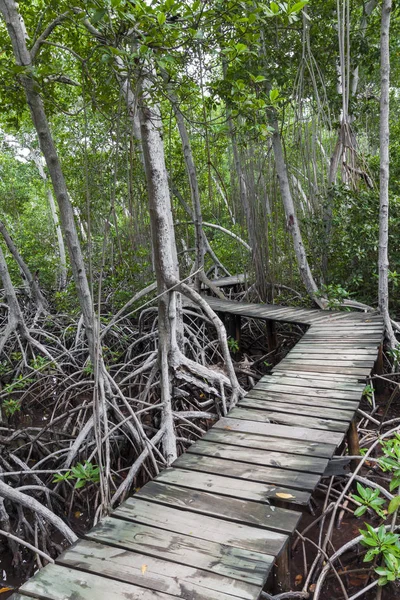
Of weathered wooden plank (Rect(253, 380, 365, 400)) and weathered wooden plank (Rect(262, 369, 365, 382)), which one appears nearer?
weathered wooden plank (Rect(253, 380, 365, 400))

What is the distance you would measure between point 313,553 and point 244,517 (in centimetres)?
97

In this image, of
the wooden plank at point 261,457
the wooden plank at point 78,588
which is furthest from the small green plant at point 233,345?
the wooden plank at point 78,588

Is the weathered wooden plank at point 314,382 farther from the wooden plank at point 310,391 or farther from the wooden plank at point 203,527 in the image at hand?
the wooden plank at point 203,527

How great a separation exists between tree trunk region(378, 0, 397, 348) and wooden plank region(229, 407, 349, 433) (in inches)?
71.4

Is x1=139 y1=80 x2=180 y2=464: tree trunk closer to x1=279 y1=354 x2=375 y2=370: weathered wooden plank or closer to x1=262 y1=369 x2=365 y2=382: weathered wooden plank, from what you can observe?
x1=262 y1=369 x2=365 y2=382: weathered wooden plank

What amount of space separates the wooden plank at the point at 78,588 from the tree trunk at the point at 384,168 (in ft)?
10.2

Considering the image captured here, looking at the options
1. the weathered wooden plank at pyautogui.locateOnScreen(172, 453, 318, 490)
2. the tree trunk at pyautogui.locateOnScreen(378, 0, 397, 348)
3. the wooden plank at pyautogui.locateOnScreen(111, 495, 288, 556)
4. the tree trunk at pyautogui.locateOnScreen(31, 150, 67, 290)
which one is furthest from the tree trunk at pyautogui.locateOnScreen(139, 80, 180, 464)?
the tree trunk at pyautogui.locateOnScreen(31, 150, 67, 290)

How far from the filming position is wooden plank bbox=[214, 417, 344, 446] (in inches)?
83.0

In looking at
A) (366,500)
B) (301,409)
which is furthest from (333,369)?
(366,500)

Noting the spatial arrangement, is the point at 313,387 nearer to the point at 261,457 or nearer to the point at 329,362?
the point at 329,362

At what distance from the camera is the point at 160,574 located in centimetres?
136

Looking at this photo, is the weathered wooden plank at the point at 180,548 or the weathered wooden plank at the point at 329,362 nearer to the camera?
the weathered wooden plank at the point at 180,548

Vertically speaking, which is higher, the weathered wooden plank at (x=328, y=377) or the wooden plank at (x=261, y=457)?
the wooden plank at (x=261, y=457)

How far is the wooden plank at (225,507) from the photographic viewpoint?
1.57m
